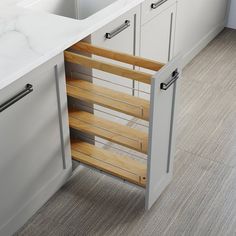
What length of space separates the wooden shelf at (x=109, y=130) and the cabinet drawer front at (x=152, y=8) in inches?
25.2

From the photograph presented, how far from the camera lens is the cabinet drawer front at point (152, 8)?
2463 mm

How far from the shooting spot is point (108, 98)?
6.85 ft

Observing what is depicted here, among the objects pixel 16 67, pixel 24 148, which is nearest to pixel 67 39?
pixel 16 67

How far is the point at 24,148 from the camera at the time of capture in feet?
6.33

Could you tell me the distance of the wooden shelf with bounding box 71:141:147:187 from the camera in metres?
2.18

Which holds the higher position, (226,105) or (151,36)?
(151,36)

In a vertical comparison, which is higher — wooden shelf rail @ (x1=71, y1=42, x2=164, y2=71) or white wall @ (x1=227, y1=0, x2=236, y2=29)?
wooden shelf rail @ (x1=71, y1=42, x2=164, y2=71)

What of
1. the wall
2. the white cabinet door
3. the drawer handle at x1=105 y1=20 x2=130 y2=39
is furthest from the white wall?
the drawer handle at x1=105 y1=20 x2=130 y2=39

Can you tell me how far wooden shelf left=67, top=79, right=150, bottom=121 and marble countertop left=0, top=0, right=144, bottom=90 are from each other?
281 millimetres

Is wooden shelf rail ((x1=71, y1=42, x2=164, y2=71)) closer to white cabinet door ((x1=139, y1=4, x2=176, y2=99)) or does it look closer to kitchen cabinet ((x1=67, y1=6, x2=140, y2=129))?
kitchen cabinet ((x1=67, y1=6, x2=140, y2=129))

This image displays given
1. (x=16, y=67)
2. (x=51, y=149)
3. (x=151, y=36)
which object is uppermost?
(x=16, y=67)

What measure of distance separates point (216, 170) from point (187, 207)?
341mm

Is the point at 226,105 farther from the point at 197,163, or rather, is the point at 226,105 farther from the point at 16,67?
the point at 16,67

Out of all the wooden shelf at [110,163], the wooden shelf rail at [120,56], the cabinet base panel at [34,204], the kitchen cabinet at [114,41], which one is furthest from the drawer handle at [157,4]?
the cabinet base panel at [34,204]
